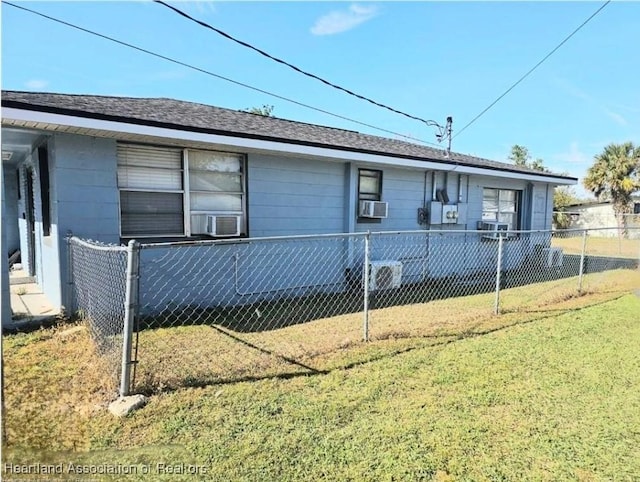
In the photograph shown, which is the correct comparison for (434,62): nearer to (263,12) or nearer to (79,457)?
(263,12)

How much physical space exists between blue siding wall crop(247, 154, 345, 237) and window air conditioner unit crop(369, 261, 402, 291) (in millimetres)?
1045

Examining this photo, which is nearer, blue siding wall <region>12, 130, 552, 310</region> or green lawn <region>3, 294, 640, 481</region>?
green lawn <region>3, 294, 640, 481</region>

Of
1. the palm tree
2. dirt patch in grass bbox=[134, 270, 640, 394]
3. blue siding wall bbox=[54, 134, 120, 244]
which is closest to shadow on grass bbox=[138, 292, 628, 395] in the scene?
dirt patch in grass bbox=[134, 270, 640, 394]

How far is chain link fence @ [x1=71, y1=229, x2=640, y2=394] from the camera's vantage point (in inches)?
147

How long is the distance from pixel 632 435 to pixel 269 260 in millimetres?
5174

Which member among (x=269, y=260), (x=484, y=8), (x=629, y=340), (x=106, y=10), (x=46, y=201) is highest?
(x=484, y=8)

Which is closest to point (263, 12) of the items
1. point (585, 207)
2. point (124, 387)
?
point (124, 387)

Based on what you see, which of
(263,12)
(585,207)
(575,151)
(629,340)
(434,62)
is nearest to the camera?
(629,340)

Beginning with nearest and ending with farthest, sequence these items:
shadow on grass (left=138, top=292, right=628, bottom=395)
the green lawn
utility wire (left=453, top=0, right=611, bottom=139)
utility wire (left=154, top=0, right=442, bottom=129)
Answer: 1. the green lawn
2. shadow on grass (left=138, top=292, right=628, bottom=395)
3. utility wire (left=154, top=0, right=442, bottom=129)
4. utility wire (left=453, top=0, right=611, bottom=139)

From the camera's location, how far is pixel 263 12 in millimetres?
6578

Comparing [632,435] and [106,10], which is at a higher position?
[106,10]

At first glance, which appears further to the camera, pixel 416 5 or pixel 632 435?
pixel 416 5

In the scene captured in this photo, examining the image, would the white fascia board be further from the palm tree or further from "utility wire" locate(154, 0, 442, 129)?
the palm tree

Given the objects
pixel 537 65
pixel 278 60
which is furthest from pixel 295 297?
pixel 537 65
